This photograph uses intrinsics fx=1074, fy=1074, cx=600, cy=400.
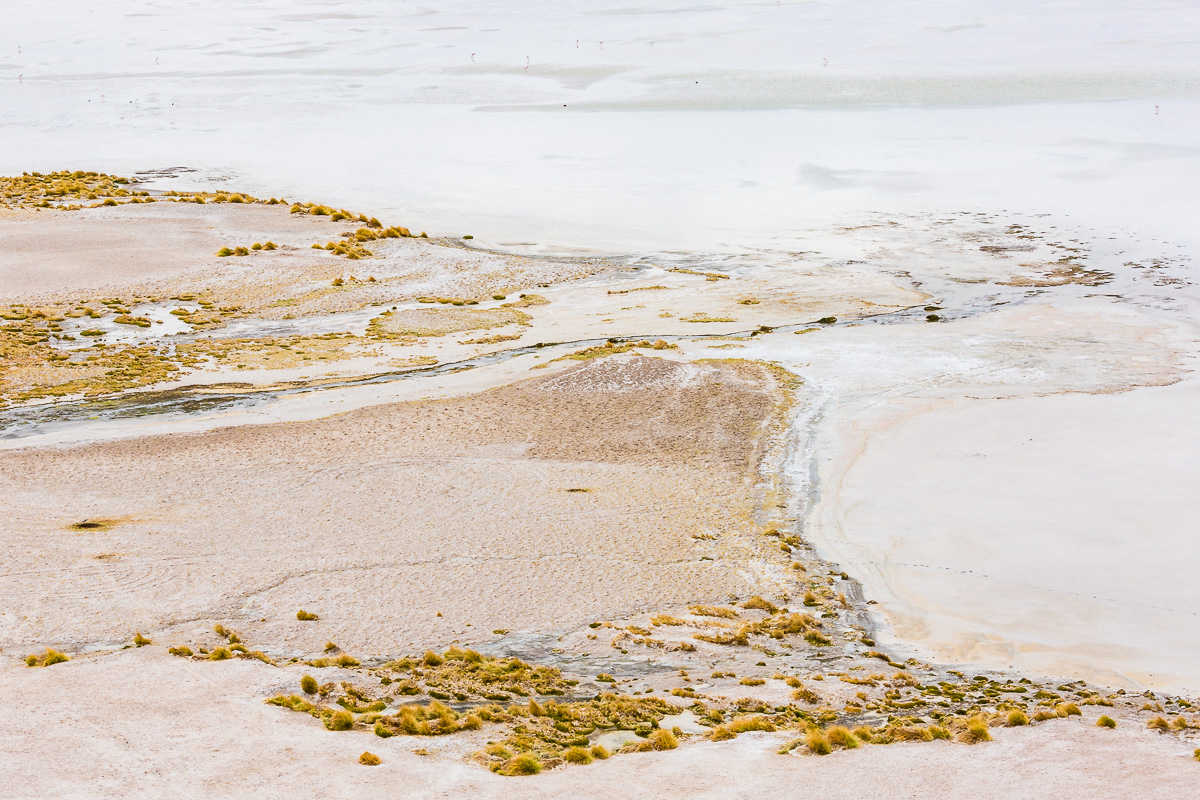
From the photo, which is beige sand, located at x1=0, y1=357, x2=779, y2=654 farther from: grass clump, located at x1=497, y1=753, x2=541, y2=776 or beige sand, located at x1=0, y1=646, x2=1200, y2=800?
grass clump, located at x1=497, y1=753, x2=541, y2=776

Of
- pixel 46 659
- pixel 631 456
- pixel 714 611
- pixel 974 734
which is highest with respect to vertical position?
pixel 631 456

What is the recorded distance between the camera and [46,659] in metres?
14.0

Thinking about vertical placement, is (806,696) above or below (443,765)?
below

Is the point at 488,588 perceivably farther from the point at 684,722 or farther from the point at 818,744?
the point at 818,744

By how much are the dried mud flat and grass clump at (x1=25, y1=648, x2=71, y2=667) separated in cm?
4

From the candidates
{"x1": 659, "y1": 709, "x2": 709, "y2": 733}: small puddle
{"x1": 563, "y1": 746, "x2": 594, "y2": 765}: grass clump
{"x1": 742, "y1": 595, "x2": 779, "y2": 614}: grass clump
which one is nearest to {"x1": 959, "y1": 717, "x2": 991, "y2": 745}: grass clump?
{"x1": 659, "y1": 709, "x2": 709, "y2": 733}: small puddle

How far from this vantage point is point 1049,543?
63.1ft

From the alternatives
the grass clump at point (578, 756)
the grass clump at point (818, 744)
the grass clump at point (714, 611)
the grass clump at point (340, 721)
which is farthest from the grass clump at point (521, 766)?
the grass clump at point (714, 611)

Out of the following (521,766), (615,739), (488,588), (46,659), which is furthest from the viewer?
(488,588)

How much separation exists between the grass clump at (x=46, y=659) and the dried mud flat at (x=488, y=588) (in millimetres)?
36

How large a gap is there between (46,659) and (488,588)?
628cm

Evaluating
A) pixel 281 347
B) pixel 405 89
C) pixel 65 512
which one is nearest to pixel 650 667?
pixel 65 512

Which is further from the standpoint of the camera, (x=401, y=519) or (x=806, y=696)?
(x=401, y=519)

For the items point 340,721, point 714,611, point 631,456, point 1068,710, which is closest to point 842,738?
point 1068,710
